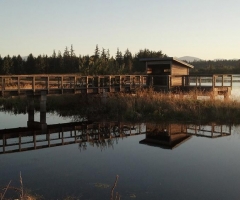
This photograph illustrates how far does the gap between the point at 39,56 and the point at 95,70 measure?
5883cm

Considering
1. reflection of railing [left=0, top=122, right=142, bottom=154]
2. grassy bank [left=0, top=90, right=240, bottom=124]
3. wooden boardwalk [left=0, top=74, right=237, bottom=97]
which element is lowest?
reflection of railing [left=0, top=122, right=142, bottom=154]

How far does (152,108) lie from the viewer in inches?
817

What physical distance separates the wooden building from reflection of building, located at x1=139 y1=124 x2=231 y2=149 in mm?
9578

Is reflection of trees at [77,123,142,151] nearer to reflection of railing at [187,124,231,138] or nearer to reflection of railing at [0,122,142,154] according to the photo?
reflection of railing at [0,122,142,154]

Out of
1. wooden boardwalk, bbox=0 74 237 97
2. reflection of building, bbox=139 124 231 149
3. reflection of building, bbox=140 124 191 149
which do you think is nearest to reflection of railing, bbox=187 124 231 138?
reflection of building, bbox=139 124 231 149

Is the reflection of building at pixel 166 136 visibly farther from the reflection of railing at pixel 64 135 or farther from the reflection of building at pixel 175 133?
the reflection of railing at pixel 64 135

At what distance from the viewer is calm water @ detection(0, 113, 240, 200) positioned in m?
8.13

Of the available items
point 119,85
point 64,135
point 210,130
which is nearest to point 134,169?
point 64,135

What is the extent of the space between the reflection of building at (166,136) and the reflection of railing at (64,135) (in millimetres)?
807

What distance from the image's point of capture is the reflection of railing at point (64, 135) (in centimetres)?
1339


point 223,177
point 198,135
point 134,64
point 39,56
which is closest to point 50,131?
point 198,135

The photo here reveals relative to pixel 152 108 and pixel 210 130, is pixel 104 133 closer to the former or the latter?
pixel 210 130

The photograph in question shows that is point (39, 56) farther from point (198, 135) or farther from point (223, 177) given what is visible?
point (223, 177)

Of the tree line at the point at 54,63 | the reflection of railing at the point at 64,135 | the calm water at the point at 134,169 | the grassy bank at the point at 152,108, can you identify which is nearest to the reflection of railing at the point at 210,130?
the calm water at the point at 134,169
